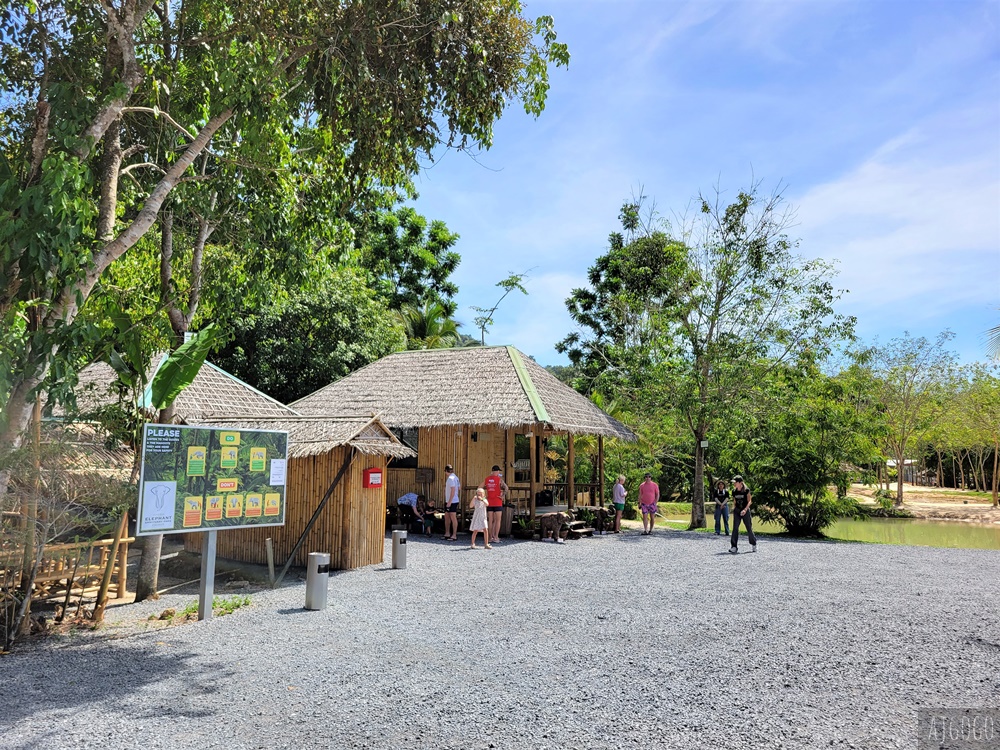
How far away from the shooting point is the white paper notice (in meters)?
8.99

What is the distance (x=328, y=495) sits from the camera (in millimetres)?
11125

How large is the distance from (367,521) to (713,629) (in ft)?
20.3

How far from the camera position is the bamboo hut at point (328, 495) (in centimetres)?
1134

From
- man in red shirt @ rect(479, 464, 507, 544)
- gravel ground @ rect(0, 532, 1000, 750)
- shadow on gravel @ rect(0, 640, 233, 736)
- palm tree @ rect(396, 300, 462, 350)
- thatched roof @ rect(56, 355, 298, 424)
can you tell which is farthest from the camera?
palm tree @ rect(396, 300, 462, 350)

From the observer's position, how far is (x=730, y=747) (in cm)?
470

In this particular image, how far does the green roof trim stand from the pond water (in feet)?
29.7

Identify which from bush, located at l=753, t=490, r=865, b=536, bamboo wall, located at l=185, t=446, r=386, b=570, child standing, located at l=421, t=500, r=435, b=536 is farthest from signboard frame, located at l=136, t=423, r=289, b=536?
bush, located at l=753, t=490, r=865, b=536

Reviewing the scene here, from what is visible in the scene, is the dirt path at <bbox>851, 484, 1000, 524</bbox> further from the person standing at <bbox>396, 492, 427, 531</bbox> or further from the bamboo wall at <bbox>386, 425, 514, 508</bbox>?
the person standing at <bbox>396, 492, 427, 531</bbox>

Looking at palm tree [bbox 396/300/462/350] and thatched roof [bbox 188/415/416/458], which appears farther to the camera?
palm tree [bbox 396/300/462/350]

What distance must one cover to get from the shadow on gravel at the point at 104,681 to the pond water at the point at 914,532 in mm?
17867

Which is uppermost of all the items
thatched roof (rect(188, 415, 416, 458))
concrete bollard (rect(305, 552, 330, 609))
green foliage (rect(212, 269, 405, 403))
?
green foliage (rect(212, 269, 405, 403))

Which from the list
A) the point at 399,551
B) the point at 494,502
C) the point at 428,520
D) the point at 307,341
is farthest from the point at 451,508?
the point at 307,341

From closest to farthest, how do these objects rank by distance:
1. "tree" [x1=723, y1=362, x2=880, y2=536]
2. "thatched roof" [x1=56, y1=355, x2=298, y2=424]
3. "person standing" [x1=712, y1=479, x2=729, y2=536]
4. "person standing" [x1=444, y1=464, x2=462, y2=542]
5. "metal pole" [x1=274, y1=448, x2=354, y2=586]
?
"metal pole" [x1=274, y1=448, x2=354, y2=586]
"thatched roof" [x1=56, y1=355, x2=298, y2=424]
"person standing" [x1=444, y1=464, x2=462, y2=542]
"person standing" [x1=712, y1=479, x2=729, y2=536]
"tree" [x1=723, y1=362, x2=880, y2=536]

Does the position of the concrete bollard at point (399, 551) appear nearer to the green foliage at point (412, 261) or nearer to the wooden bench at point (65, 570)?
the wooden bench at point (65, 570)
